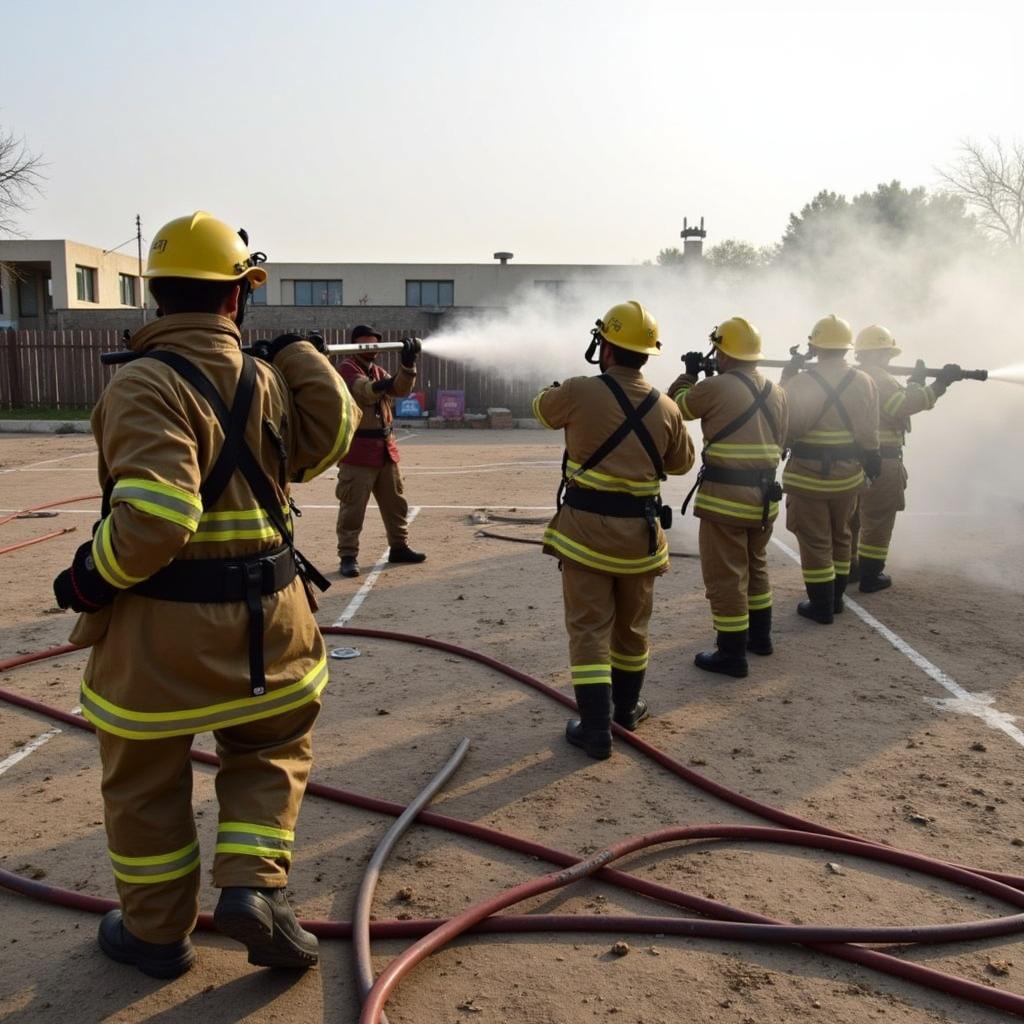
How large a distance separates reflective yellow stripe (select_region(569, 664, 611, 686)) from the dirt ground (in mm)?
373

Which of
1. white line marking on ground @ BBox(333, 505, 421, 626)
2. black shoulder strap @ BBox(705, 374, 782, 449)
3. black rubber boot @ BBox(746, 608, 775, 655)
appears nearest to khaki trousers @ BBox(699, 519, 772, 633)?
black rubber boot @ BBox(746, 608, 775, 655)

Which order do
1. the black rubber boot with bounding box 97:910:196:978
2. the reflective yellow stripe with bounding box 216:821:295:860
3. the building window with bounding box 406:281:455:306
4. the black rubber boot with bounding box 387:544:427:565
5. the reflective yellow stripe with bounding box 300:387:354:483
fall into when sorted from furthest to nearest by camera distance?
the building window with bounding box 406:281:455:306 < the black rubber boot with bounding box 387:544:427:565 < the reflective yellow stripe with bounding box 300:387:354:483 < the black rubber boot with bounding box 97:910:196:978 < the reflective yellow stripe with bounding box 216:821:295:860

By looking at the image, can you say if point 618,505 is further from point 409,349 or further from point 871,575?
point 871,575

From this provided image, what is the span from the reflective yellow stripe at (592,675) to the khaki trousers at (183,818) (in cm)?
182

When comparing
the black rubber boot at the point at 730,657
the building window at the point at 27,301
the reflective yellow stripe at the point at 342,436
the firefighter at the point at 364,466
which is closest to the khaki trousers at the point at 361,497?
the firefighter at the point at 364,466

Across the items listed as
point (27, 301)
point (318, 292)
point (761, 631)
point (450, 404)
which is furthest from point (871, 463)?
point (27, 301)

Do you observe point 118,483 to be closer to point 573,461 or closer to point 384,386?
point 573,461

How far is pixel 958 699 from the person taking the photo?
16.9 feet

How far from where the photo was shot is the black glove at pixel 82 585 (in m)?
2.36

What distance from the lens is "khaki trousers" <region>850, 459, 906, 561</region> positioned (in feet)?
24.2

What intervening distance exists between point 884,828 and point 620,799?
1.07 metres

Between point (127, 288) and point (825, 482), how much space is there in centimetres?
4615

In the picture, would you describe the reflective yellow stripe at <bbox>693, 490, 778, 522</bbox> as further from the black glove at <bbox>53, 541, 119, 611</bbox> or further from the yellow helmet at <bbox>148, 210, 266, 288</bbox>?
the black glove at <bbox>53, 541, 119, 611</bbox>

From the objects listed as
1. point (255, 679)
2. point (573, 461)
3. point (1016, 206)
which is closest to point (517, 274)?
point (1016, 206)
